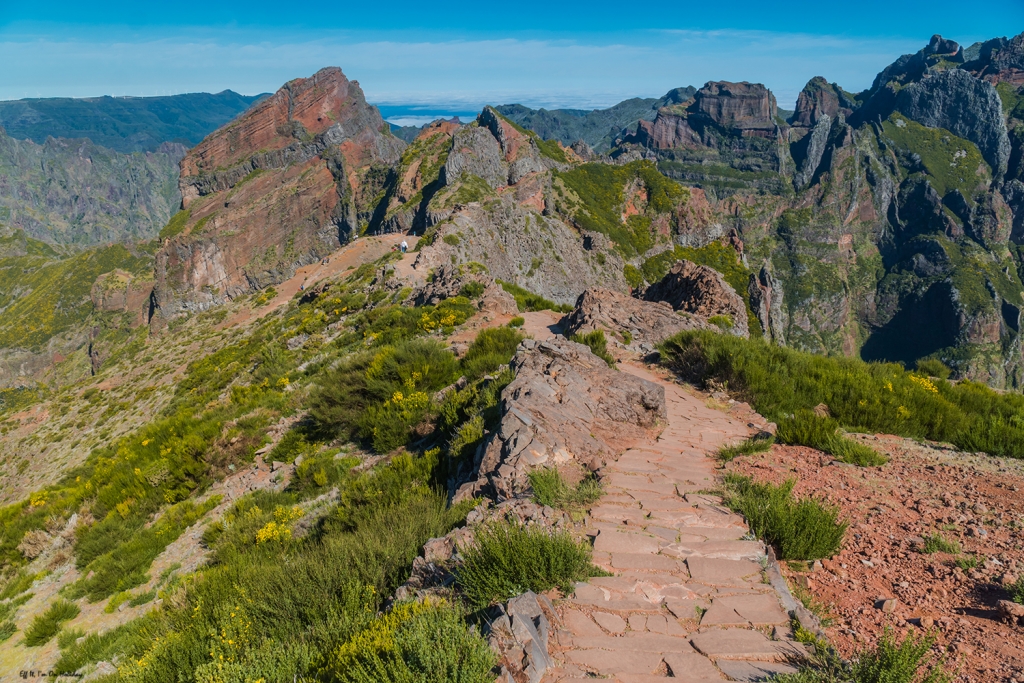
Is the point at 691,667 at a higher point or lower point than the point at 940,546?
lower

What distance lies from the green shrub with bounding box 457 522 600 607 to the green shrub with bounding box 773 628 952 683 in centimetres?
160

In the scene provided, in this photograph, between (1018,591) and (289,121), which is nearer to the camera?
(1018,591)

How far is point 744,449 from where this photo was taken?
7.10 m

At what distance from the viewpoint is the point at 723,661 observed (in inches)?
138

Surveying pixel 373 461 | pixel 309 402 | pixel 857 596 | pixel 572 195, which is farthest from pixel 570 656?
pixel 572 195

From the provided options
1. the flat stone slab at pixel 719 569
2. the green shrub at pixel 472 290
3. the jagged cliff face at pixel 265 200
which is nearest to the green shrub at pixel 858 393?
the flat stone slab at pixel 719 569

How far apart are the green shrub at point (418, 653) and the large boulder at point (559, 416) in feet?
7.37

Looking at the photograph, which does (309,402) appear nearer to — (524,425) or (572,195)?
(524,425)

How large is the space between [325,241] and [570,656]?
5182 inches

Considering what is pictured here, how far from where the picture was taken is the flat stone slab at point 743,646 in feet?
11.6

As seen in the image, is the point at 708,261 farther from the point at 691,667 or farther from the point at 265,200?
the point at 265,200

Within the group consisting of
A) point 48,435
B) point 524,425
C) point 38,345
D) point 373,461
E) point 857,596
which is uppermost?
point 524,425

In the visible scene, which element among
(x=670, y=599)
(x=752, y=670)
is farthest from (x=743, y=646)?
(x=670, y=599)

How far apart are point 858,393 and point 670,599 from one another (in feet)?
24.3
